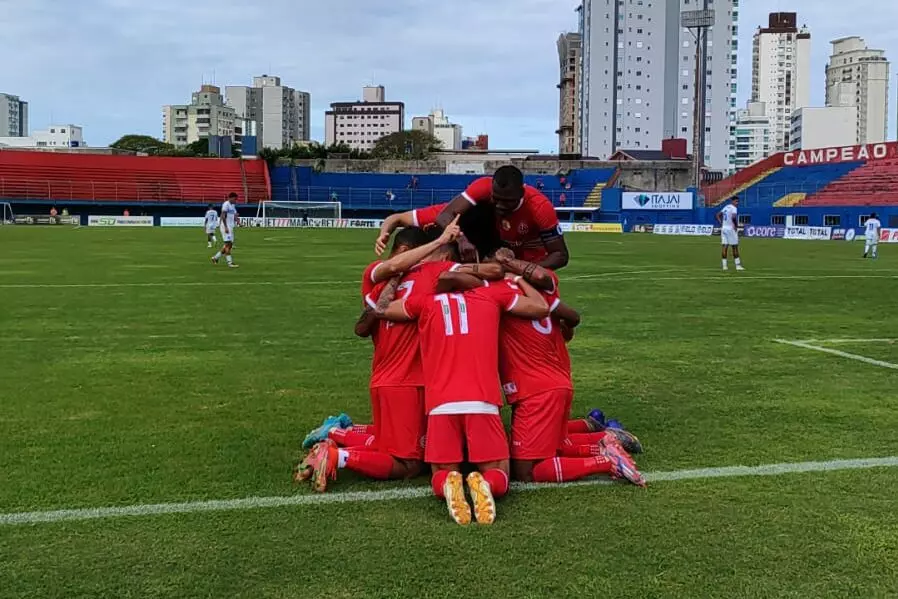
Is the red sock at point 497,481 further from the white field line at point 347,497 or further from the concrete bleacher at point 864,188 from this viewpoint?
the concrete bleacher at point 864,188

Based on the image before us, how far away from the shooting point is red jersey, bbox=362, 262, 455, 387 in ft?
16.8

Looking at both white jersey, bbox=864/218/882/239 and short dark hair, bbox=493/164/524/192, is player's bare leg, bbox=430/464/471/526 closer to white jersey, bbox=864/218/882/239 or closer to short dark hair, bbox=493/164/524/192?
short dark hair, bbox=493/164/524/192

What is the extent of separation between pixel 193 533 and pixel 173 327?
7673mm

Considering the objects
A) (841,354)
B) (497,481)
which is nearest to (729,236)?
(841,354)

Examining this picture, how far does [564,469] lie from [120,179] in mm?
71339

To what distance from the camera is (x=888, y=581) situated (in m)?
3.58

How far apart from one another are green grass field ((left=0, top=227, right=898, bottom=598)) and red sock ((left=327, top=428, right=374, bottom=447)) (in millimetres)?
389

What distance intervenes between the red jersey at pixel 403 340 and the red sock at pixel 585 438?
42.5 inches

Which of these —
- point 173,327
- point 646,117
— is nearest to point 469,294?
point 173,327

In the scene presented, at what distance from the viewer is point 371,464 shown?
16.1ft

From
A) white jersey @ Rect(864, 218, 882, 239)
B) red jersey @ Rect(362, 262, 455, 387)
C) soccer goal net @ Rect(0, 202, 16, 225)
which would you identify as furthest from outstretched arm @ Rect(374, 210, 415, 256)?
soccer goal net @ Rect(0, 202, 16, 225)

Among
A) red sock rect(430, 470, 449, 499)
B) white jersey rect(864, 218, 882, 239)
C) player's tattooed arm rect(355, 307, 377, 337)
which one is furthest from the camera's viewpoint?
white jersey rect(864, 218, 882, 239)

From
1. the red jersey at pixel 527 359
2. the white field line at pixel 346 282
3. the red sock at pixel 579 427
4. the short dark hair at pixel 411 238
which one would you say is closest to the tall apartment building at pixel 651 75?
the white field line at pixel 346 282

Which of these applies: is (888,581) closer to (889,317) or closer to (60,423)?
(60,423)
